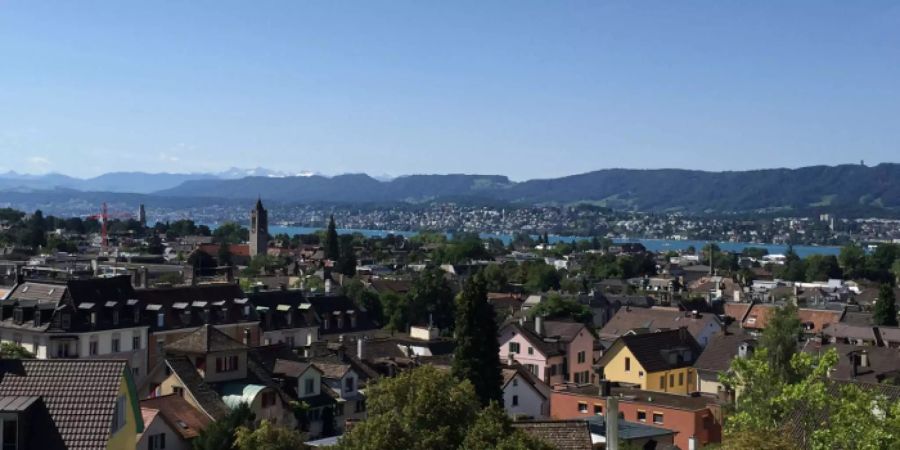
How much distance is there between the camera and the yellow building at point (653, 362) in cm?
5484

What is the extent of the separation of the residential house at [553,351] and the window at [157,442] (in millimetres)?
25963

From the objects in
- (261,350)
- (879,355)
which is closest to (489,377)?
(261,350)

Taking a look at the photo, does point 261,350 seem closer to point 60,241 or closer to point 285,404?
point 285,404

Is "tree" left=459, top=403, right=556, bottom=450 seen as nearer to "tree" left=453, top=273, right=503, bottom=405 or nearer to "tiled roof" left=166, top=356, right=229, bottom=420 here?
"tiled roof" left=166, top=356, right=229, bottom=420

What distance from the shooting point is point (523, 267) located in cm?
14388

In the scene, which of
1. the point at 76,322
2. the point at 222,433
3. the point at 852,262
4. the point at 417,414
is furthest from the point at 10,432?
the point at 852,262

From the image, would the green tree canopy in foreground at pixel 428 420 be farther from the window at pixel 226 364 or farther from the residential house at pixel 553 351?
the residential house at pixel 553 351

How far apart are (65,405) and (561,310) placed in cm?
6415

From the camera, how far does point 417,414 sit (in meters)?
19.5

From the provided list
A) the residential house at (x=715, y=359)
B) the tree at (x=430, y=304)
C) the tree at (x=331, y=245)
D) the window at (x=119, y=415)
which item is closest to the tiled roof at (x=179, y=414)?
the window at (x=119, y=415)

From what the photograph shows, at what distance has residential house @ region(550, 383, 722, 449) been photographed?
137ft

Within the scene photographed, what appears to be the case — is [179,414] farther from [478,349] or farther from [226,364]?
[478,349]

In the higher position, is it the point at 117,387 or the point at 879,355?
the point at 117,387

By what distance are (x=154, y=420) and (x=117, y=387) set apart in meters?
17.4
